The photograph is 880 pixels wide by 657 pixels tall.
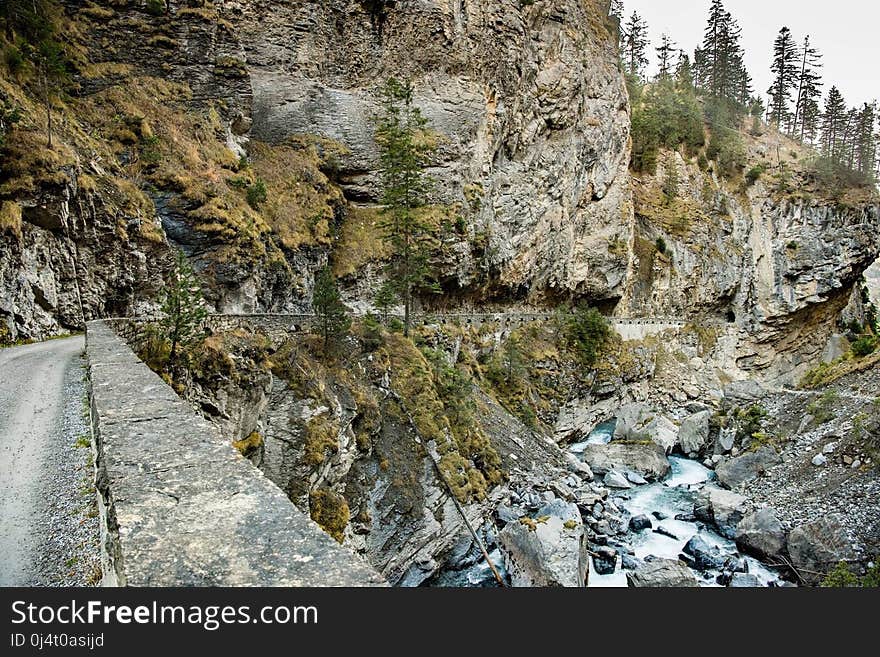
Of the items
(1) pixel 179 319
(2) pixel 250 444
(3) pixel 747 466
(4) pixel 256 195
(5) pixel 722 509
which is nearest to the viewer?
(1) pixel 179 319

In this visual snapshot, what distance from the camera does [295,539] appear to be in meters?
3.70

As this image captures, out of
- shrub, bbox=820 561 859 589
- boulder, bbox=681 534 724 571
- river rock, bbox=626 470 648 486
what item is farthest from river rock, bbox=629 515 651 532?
shrub, bbox=820 561 859 589

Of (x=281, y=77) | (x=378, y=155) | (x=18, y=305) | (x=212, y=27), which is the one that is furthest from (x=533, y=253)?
(x=18, y=305)

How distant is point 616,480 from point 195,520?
92.7ft

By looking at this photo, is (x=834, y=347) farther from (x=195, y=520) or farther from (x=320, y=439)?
(x=195, y=520)

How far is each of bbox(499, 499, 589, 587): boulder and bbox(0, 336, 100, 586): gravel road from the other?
1403cm

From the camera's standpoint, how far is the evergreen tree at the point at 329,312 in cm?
2062

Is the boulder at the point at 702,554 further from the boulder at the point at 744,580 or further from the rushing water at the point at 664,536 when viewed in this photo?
the boulder at the point at 744,580

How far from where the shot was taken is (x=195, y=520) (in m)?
3.92

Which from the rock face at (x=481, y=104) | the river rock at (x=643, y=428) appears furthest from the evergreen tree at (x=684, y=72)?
the river rock at (x=643, y=428)

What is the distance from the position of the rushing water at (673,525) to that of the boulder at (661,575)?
97cm

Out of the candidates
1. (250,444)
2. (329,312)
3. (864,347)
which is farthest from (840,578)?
(864,347)

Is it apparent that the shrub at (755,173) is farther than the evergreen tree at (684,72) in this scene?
No

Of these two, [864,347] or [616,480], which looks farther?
[864,347]
